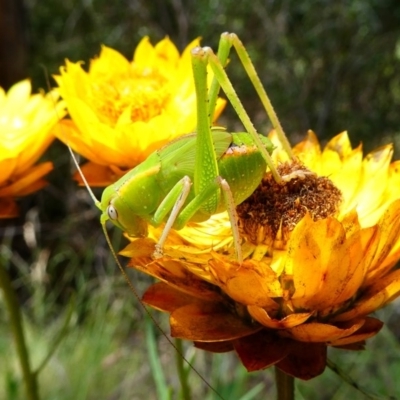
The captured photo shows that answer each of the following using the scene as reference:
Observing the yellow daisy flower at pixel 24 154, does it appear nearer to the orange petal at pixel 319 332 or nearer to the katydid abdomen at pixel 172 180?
the katydid abdomen at pixel 172 180

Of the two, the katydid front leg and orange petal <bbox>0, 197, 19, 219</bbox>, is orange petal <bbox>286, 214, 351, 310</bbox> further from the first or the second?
orange petal <bbox>0, 197, 19, 219</bbox>

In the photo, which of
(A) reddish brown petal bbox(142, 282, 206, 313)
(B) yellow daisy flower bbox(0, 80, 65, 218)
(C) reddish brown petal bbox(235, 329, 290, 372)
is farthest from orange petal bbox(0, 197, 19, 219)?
(C) reddish brown petal bbox(235, 329, 290, 372)

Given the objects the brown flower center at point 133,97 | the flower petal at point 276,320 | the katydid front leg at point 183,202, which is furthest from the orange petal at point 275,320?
the brown flower center at point 133,97

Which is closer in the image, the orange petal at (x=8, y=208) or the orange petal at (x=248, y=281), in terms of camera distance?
the orange petal at (x=248, y=281)

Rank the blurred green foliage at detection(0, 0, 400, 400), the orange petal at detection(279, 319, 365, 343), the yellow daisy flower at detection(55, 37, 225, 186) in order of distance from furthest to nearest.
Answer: the blurred green foliage at detection(0, 0, 400, 400)
the yellow daisy flower at detection(55, 37, 225, 186)
the orange petal at detection(279, 319, 365, 343)

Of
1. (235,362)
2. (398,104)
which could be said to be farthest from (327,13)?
(235,362)

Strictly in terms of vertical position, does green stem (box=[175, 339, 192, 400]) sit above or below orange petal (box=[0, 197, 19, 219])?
below
